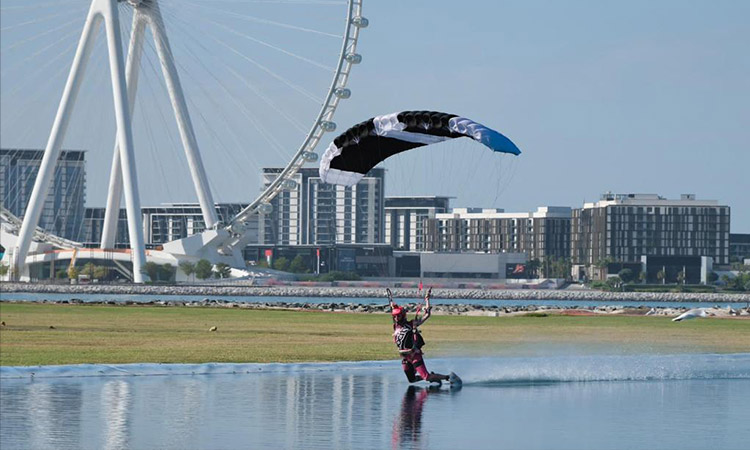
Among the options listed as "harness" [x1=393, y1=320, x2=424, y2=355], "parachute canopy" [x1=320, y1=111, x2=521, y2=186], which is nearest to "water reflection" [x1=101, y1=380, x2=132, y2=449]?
"harness" [x1=393, y1=320, x2=424, y2=355]

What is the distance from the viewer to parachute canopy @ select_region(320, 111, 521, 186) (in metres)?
23.1

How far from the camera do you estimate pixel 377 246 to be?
198 metres

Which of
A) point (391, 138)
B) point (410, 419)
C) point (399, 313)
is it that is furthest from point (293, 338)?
point (410, 419)

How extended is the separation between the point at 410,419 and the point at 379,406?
5.03ft

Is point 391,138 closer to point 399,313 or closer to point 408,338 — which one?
point 399,313

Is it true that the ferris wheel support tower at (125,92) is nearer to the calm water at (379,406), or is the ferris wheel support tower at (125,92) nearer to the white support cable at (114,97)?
the white support cable at (114,97)

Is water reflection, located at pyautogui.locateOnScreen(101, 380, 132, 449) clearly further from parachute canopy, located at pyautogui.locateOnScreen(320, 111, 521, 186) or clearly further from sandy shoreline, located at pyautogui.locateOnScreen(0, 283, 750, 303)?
sandy shoreline, located at pyautogui.locateOnScreen(0, 283, 750, 303)

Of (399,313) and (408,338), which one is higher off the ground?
(399,313)

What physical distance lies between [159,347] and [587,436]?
1515 centimetres

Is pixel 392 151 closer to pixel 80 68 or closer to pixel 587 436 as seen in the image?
pixel 587 436

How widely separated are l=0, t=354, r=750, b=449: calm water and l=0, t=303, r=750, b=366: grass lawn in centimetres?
292

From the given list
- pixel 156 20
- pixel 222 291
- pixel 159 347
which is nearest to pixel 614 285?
pixel 222 291

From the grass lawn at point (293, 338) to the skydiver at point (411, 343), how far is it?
18.0 feet

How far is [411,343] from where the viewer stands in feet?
64.9
